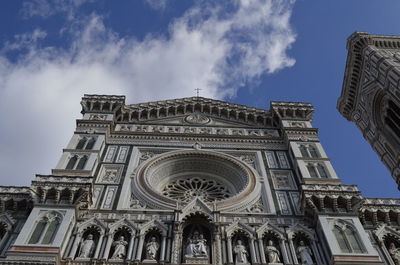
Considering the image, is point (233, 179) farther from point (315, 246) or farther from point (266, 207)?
point (315, 246)

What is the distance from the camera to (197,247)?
470 inches

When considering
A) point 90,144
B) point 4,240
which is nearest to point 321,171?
point 90,144

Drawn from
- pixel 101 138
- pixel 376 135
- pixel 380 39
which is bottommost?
pixel 101 138

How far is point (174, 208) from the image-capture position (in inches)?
538

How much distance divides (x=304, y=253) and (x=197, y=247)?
2.95 m

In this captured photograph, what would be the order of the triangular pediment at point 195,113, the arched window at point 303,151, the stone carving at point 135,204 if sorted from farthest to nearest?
the triangular pediment at point 195,113, the arched window at point 303,151, the stone carving at point 135,204

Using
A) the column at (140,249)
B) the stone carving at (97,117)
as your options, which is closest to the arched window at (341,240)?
the column at (140,249)

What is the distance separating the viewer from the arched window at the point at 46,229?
11.6 metres

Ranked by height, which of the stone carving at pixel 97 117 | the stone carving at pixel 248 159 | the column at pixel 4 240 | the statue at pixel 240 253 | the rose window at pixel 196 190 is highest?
the stone carving at pixel 97 117

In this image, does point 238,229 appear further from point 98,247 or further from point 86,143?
point 86,143

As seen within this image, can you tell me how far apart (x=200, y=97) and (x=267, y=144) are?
4.89 meters

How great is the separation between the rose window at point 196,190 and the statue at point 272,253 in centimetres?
348

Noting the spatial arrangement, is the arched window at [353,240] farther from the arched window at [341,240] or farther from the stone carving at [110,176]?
the stone carving at [110,176]

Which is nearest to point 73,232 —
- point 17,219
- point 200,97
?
point 17,219
